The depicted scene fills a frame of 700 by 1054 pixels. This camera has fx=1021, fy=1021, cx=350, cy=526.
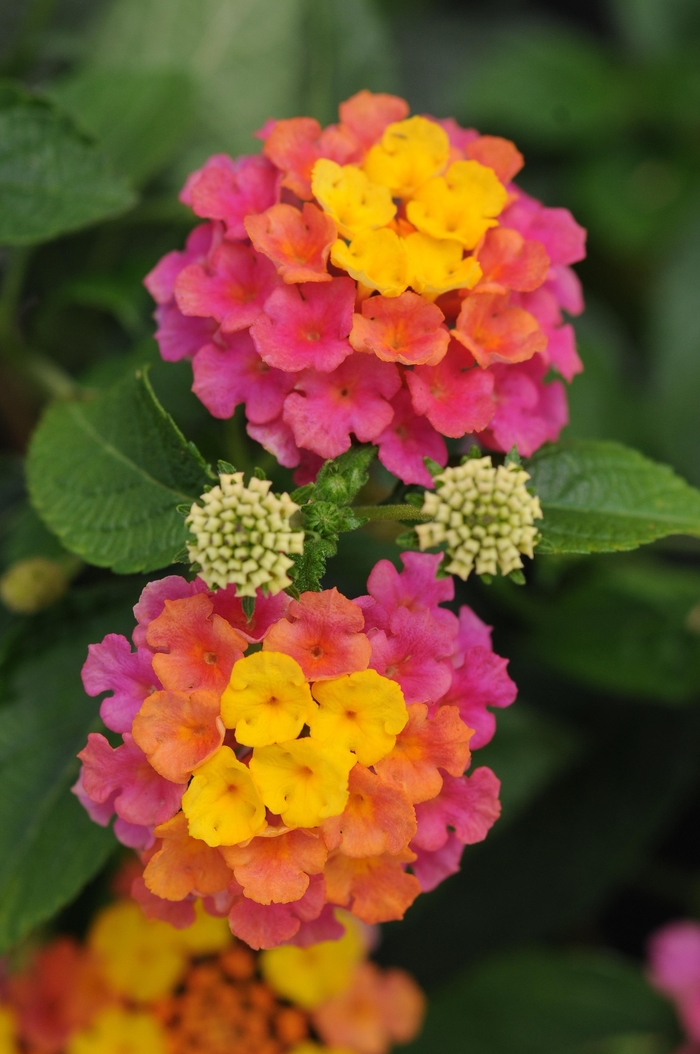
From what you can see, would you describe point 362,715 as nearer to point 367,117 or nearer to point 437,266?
point 437,266

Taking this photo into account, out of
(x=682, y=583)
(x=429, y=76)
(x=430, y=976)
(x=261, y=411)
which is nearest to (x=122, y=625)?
(x=261, y=411)

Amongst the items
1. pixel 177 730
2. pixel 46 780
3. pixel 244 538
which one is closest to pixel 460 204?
pixel 244 538

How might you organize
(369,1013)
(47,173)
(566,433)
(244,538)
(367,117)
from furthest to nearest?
1. (566,433)
2. (369,1013)
3. (47,173)
4. (367,117)
5. (244,538)

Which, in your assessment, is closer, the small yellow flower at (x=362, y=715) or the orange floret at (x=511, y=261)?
the small yellow flower at (x=362, y=715)

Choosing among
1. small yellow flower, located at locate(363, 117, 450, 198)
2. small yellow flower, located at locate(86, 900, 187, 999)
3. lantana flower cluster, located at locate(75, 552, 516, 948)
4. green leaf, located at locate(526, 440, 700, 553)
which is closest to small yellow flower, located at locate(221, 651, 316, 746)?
lantana flower cluster, located at locate(75, 552, 516, 948)

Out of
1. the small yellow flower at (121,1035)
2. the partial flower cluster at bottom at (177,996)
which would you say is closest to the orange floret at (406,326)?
the partial flower cluster at bottom at (177,996)

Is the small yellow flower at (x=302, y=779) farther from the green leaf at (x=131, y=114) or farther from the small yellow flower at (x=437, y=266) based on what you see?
the green leaf at (x=131, y=114)
